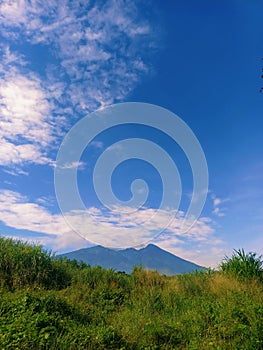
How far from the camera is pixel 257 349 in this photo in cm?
724

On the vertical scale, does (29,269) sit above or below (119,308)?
above

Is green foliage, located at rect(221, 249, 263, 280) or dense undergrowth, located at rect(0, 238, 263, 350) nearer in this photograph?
dense undergrowth, located at rect(0, 238, 263, 350)

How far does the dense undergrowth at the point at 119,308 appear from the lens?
7.39 metres

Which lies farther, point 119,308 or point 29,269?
point 29,269

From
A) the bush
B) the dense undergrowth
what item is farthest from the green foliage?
the bush

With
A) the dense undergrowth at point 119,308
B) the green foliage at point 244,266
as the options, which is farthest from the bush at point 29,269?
the green foliage at point 244,266

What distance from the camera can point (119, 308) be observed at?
11.3 metres

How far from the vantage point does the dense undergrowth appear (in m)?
7.39

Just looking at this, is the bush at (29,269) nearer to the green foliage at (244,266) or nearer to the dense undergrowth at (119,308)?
the dense undergrowth at (119,308)

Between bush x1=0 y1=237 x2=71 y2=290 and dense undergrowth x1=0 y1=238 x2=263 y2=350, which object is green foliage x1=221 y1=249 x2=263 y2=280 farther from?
bush x1=0 y1=237 x2=71 y2=290

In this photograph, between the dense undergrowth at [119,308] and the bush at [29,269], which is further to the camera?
the bush at [29,269]

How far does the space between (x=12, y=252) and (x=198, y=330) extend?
7.55 m

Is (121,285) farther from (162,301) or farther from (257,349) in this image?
(257,349)

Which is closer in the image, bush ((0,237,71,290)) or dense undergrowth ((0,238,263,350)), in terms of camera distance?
dense undergrowth ((0,238,263,350))
